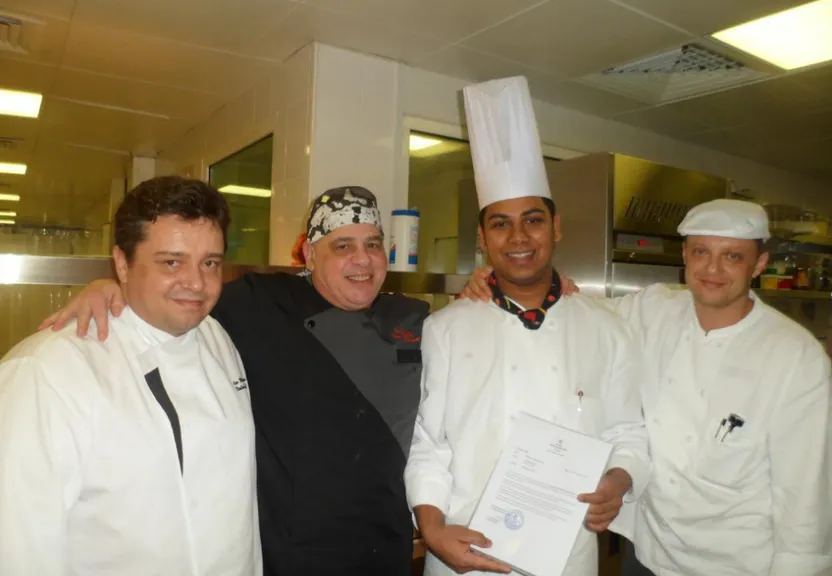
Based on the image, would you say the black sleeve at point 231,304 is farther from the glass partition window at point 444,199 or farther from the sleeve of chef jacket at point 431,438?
the glass partition window at point 444,199

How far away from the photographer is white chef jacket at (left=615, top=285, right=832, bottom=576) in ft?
4.21

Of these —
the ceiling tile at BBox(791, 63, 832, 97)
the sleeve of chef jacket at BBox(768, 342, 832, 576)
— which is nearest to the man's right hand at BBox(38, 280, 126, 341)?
the sleeve of chef jacket at BBox(768, 342, 832, 576)

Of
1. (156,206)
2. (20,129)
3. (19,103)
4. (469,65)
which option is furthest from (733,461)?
(20,129)

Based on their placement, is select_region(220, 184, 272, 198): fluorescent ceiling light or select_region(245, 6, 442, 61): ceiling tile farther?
select_region(220, 184, 272, 198): fluorescent ceiling light

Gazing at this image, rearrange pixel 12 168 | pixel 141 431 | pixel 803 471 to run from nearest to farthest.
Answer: pixel 141 431
pixel 803 471
pixel 12 168

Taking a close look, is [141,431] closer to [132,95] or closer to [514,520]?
[514,520]

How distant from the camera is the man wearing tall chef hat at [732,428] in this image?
4.23 ft

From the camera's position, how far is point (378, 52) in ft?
7.99

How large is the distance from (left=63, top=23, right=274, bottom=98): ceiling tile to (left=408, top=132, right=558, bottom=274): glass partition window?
87 centimetres

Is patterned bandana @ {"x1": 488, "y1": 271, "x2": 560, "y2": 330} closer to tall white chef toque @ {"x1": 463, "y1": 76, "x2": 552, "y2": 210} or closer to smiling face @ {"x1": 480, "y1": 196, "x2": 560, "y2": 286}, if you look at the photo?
smiling face @ {"x1": 480, "y1": 196, "x2": 560, "y2": 286}

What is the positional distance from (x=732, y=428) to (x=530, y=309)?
0.54 metres

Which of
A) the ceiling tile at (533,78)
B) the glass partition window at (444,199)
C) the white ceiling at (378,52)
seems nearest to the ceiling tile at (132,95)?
the white ceiling at (378,52)

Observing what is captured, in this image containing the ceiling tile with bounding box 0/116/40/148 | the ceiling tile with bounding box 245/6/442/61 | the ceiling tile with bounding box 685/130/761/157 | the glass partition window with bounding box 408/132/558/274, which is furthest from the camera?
the ceiling tile with bounding box 685/130/761/157

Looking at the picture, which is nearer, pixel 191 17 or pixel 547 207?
pixel 547 207
